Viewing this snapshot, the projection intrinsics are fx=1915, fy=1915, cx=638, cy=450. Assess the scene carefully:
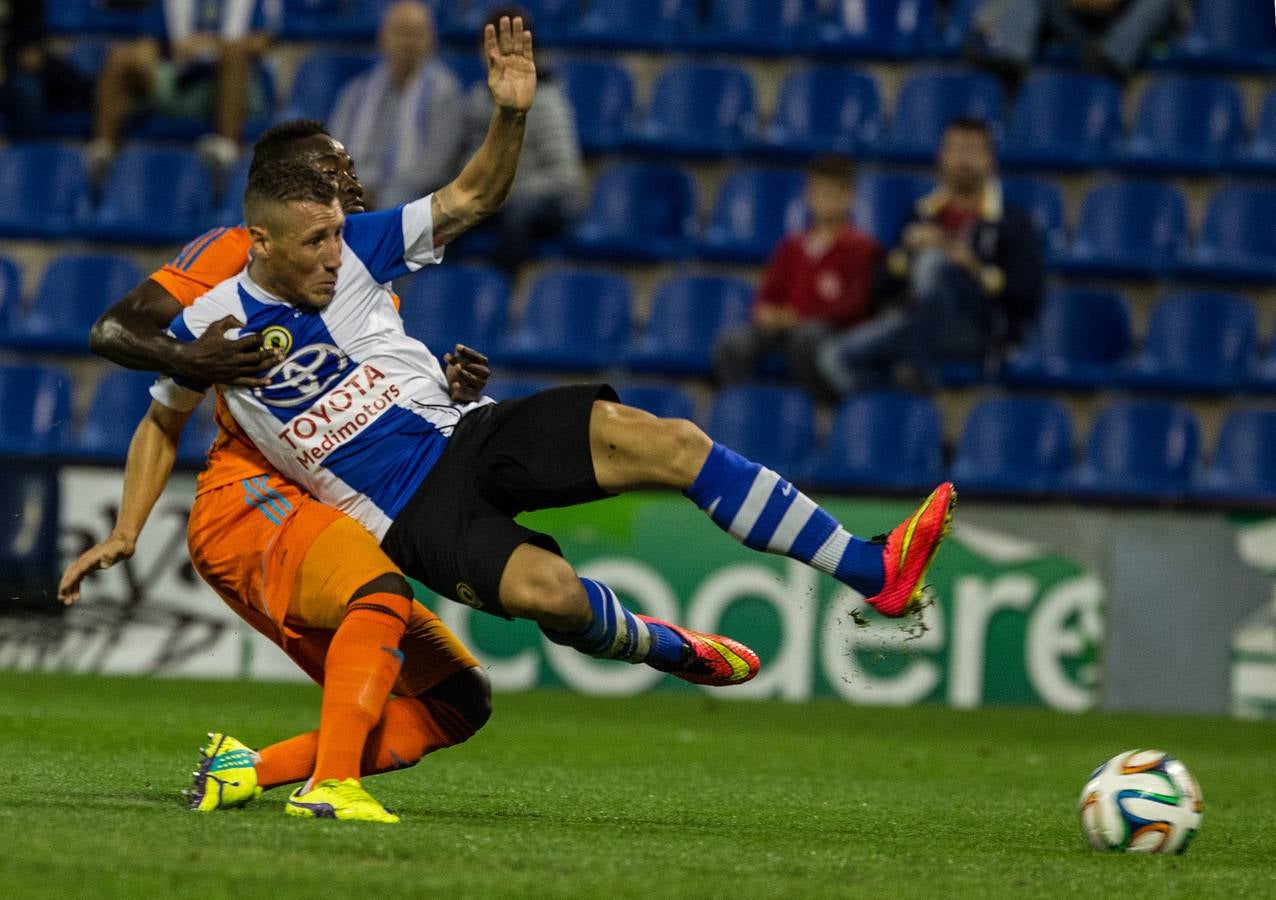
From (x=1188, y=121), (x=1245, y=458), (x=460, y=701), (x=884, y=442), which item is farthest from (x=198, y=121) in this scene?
(x=460, y=701)

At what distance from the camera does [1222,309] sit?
39.1 feet

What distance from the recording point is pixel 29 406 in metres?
11.8

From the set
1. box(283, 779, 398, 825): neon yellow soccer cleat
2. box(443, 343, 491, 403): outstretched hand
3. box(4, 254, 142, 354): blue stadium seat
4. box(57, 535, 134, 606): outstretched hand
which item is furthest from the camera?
box(4, 254, 142, 354): blue stadium seat

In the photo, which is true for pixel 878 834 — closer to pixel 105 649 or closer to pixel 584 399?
pixel 584 399

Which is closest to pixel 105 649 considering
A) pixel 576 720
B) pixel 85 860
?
pixel 576 720

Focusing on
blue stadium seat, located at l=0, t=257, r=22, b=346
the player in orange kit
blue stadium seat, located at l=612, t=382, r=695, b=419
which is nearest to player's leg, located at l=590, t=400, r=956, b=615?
the player in orange kit

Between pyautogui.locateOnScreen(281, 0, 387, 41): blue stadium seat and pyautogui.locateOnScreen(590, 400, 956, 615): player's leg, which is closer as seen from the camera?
pyautogui.locateOnScreen(590, 400, 956, 615): player's leg

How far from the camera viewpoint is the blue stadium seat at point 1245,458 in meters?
11.3

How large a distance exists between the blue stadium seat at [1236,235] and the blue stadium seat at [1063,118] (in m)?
0.87

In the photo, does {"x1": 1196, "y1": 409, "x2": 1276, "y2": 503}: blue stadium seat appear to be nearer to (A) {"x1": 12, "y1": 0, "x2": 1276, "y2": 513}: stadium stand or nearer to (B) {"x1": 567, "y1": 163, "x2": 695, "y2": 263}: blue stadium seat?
(A) {"x1": 12, "y1": 0, "x2": 1276, "y2": 513}: stadium stand

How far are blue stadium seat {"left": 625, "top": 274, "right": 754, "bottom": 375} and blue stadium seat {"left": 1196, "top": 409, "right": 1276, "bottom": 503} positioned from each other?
2.98m

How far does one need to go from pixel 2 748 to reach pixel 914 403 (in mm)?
6056

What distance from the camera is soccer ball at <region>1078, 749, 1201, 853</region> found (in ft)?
16.2

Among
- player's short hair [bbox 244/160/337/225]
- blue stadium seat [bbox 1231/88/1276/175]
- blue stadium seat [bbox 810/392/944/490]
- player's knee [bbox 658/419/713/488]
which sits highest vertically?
blue stadium seat [bbox 1231/88/1276/175]
